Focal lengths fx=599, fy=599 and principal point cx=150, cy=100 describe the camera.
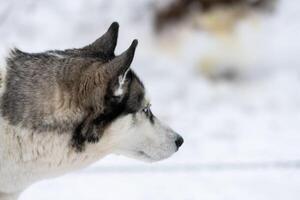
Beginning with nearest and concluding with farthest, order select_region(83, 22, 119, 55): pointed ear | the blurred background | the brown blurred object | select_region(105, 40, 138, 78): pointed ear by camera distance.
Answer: select_region(105, 40, 138, 78): pointed ear, select_region(83, 22, 119, 55): pointed ear, the blurred background, the brown blurred object

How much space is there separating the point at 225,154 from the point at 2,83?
8.51ft

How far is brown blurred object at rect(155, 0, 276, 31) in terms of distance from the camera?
611 cm

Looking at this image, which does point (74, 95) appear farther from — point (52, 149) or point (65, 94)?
point (52, 149)

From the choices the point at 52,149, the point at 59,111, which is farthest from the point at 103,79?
the point at 52,149

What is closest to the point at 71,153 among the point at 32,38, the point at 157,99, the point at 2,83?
the point at 2,83

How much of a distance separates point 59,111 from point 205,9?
400cm

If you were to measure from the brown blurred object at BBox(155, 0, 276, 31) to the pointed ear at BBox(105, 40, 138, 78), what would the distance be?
3.79 metres

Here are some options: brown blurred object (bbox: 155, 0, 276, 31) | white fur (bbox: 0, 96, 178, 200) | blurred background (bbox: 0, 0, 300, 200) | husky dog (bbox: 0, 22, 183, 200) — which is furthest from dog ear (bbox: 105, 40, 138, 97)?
brown blurred object (bbox: 155, 0, 276, 31)

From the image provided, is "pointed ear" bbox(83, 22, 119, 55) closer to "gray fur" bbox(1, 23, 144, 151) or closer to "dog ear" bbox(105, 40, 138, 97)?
"gray fur" bbox(1, 23, 144, 151)

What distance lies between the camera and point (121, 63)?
92.1 inches

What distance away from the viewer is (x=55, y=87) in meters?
2.38

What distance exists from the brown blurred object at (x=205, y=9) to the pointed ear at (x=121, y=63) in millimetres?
3789

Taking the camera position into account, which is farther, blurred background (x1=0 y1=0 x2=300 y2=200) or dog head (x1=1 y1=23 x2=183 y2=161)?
blurred background (x1=0 y1=0 x2=300 y2=200)

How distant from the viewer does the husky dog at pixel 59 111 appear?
91.6 inches
